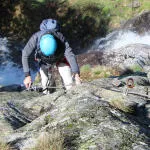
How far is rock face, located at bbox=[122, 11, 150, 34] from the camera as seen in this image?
35.7 metres

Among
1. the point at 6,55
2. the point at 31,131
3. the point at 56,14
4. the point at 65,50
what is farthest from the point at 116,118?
the point at 56,14

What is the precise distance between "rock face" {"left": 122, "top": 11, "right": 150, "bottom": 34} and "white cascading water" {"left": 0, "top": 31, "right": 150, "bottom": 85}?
0.59 m

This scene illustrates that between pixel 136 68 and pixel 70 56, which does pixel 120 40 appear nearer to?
pixel 136 68

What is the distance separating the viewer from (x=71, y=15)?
40.2m

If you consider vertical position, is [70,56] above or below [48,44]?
below

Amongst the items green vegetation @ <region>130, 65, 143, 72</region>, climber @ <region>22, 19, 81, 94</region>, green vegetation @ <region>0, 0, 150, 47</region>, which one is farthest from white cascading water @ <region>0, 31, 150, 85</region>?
climber @ <region>22, 19, 81, 94</region>

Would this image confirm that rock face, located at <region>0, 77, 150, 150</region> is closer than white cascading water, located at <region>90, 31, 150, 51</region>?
Yes

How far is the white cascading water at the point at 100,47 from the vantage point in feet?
114

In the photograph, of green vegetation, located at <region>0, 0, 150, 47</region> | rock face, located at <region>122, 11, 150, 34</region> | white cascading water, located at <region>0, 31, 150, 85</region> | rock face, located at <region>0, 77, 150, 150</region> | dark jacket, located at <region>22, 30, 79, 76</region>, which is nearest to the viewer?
rock face, located at <region>0, 77, 150, 150</region>

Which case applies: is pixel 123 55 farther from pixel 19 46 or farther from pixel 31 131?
pixel 31 131

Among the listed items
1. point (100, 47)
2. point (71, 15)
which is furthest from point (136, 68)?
point (71, 15)

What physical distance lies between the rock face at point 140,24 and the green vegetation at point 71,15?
333 cm

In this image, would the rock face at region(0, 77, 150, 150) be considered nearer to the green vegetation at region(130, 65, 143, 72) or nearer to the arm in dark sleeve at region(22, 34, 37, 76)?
the arm in dark sleeve at region(22, 34, 37, 76)

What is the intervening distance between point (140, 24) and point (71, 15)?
24.7 feet
